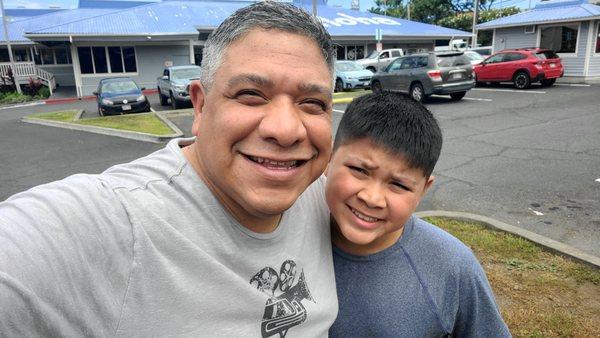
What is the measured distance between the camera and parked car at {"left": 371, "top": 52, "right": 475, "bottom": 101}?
15461 mm

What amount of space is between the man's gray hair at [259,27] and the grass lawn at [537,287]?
108 inches

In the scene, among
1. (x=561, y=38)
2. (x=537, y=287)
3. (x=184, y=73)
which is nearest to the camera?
(x=537, y=287)

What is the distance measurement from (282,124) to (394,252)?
698 mm

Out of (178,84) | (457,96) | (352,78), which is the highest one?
(178,84)

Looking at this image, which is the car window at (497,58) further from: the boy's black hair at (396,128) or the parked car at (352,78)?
the boy's black hair at (396,128)

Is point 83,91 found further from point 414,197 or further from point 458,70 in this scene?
point 414,197

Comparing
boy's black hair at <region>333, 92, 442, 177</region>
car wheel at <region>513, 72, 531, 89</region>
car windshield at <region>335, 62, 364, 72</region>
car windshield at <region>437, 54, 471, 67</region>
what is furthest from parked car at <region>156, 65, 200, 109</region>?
boy's black hair at <region>333, 92, 442, 177</region>

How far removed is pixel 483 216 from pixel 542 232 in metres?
0.63

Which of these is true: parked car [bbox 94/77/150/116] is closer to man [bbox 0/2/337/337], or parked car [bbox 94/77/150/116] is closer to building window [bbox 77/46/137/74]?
building window [bbox 77/46/137/74]

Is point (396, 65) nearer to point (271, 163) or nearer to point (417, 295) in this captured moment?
point (417, 295)

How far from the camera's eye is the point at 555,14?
23.0m

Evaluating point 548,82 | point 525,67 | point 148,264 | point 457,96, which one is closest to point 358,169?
point 148,264

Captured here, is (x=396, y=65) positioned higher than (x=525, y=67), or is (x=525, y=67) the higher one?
(x=396, y=65)

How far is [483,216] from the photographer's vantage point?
17.1 ft
